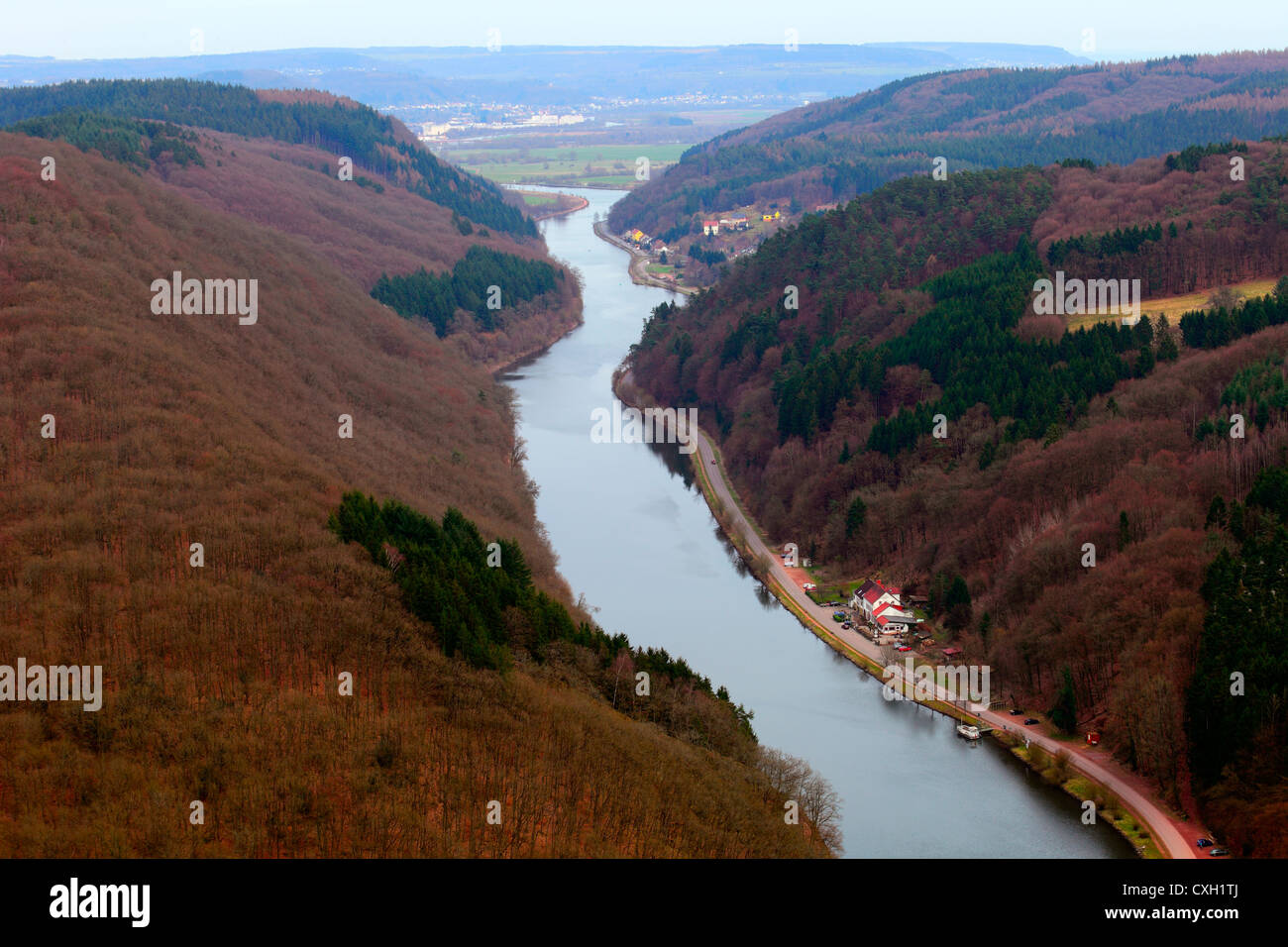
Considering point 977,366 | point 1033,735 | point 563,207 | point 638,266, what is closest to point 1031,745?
point 1033,735

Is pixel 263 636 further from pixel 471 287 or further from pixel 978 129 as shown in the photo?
pixel 978 129

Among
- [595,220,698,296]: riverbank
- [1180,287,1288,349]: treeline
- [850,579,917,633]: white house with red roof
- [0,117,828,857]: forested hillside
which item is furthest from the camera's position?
[595,220,698,296]: riverbank

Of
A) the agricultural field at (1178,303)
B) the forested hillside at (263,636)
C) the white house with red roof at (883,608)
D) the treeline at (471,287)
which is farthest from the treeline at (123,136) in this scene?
the white house with red roof at (883,608)

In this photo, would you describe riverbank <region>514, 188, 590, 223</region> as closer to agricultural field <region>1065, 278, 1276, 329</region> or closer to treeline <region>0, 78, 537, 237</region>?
treeline <region>0, 78, 537, 237</region>

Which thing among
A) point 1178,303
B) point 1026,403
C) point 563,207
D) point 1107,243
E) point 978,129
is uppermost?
point 978,129

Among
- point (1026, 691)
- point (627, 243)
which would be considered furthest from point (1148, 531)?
point (627, 243)

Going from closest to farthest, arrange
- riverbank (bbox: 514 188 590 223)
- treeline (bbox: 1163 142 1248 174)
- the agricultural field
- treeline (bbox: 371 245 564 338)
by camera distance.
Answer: the agricultural field, treeline (bbox: 1163 142 1248 174), treeline (bbox: 371 245 564 338), riverbank (bbox: 514 188 590 223)

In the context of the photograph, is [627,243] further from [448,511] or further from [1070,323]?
[448,511]

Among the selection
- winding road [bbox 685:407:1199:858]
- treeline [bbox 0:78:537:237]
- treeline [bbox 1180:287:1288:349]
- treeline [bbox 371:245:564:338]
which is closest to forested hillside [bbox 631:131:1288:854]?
treeline [bbox 1180:287:1288:349]
